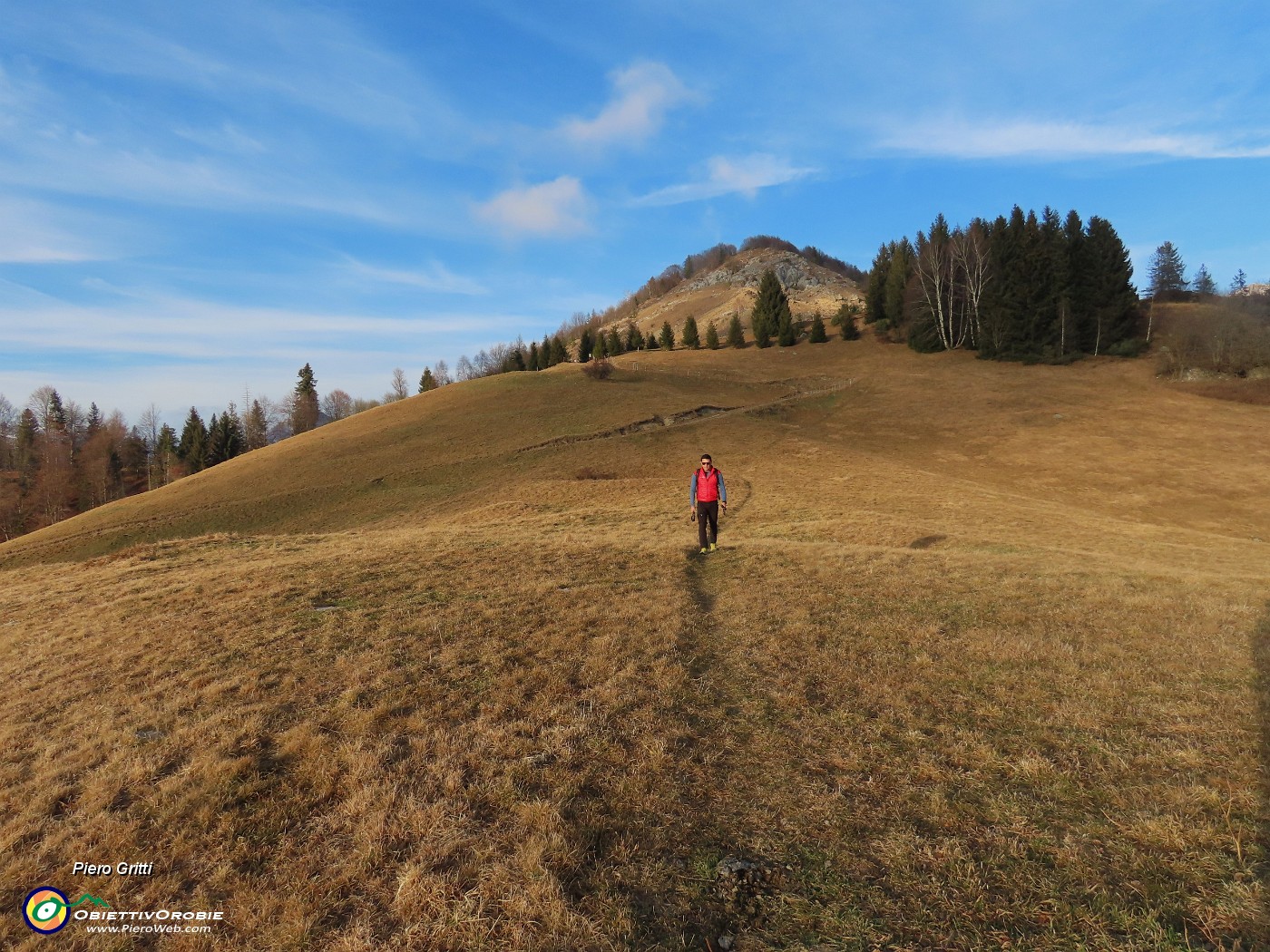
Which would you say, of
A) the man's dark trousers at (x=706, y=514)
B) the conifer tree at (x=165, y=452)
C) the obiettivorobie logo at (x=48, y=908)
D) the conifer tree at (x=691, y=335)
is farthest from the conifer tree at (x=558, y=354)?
the obiettivorobie logo at (x=48, y=908)

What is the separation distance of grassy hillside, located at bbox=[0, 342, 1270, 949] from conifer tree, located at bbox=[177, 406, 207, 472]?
279 ft

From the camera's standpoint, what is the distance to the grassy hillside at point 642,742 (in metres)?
3.96

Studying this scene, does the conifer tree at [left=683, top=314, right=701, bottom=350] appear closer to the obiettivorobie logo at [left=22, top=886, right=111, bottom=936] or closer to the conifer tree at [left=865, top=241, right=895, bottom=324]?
the conifer tree at [left=865, top=241, right=895, bottom=324]

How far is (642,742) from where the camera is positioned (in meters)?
6.18

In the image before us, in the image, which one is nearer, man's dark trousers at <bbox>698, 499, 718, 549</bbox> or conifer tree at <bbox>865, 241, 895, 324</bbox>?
man's dark trousers at <bbox>698, 499, 718, 549</bbox>

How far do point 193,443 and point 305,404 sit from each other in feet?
60.1

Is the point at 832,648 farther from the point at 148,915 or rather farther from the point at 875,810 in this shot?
the point at 148,915

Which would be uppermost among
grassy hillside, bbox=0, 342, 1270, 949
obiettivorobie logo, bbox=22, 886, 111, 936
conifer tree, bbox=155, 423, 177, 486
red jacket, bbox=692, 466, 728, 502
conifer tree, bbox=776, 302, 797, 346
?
conifer tree, bbox=776, 302, 797, 346

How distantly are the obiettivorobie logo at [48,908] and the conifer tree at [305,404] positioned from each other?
11235 cm

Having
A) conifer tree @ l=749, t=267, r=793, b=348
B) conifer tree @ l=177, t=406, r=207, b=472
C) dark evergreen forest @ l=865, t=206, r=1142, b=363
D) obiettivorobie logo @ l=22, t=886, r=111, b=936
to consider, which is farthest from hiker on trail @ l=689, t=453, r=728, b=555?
conifer tree @ l=177, t=406, r=207, b=472

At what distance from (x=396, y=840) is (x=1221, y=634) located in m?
12.8

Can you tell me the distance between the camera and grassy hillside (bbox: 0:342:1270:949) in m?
3.96

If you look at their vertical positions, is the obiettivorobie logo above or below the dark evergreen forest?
below

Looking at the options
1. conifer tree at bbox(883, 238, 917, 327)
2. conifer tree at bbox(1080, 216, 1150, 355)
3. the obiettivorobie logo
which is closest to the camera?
the obiettivorobie logo
